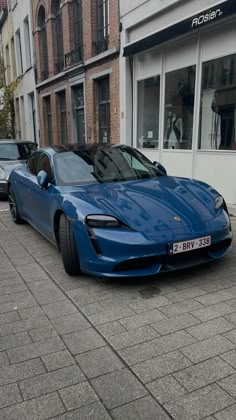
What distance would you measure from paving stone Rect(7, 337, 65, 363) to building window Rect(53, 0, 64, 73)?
48.1 feet

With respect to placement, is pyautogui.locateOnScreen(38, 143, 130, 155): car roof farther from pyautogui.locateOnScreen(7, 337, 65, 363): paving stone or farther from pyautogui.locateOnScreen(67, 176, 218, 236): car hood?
pyautogui.locateOnScreen(7, 337, 65, 363): paving stone

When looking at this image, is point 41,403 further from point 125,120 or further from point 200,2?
point 125,120

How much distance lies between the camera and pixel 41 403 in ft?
7.18

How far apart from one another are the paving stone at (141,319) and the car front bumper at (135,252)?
1.39ft

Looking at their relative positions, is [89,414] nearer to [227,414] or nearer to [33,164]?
[227,414]

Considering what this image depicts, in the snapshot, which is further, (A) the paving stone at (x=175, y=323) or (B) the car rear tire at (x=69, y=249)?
(B) the car rear tire at (x=69, y=249)

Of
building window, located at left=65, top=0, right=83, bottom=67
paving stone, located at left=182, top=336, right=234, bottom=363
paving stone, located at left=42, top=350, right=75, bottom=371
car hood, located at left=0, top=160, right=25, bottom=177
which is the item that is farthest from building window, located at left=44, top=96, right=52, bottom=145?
paving stone, located at left=182, top=336, right=234, bottom=363

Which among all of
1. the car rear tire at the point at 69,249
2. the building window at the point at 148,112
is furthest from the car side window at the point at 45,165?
the building window at the point at 148,112

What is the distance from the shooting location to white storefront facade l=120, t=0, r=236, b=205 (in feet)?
23.5

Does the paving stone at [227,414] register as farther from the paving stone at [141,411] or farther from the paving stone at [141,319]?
the paving stone at [141,319]

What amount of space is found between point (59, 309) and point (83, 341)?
0.63m

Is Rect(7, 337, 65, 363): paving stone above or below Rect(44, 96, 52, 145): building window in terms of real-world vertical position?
below

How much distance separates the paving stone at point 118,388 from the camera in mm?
2183

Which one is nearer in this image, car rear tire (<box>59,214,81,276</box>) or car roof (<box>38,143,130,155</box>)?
car rear tire (<box>59,214,81,276</box>)
